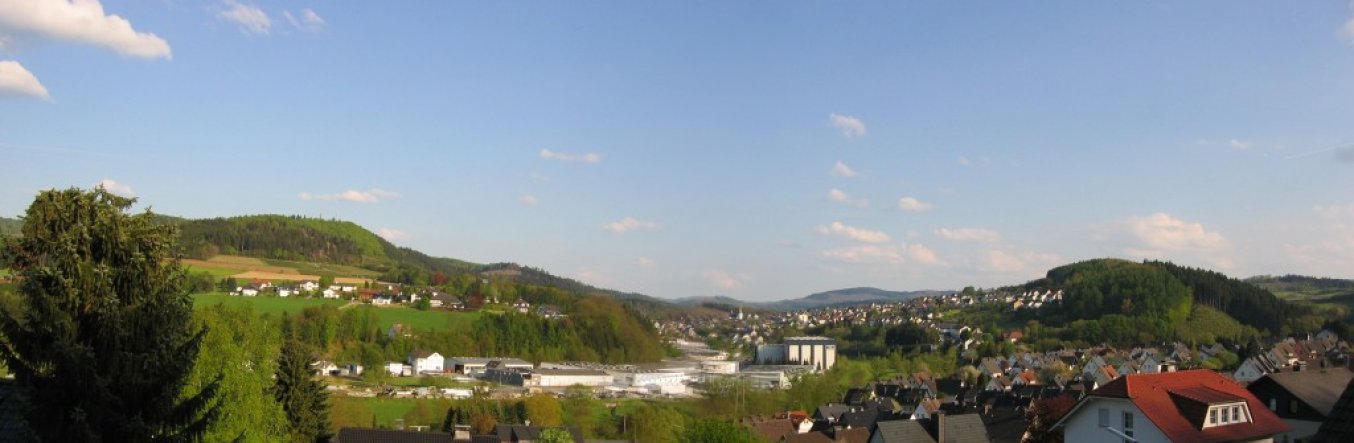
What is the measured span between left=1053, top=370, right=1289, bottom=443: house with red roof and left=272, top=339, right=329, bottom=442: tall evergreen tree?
23066 millimetres

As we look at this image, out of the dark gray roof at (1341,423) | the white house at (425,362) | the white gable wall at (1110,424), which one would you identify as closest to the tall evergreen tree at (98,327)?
the dark gray roof at (1341,423)

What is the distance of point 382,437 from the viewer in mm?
39469

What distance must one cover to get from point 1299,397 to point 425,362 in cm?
10398

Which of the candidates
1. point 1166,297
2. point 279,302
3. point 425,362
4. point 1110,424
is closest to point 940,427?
point 1110,424

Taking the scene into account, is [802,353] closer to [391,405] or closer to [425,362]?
[425,362]

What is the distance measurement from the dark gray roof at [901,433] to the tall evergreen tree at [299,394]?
19.4 metres

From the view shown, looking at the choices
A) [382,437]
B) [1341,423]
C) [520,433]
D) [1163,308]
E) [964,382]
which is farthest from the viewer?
[1163,308]

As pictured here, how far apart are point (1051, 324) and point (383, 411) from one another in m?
119

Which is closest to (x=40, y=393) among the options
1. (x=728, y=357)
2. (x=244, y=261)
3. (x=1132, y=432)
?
(x=1132, y=432)

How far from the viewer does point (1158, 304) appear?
480 ft

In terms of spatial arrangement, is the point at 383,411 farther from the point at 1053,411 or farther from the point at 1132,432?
the point at 1132,432

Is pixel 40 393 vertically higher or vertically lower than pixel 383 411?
higher

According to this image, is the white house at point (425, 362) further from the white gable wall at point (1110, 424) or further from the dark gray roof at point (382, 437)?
the white gable wall at point (1110, 424)

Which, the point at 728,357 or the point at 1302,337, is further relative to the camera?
the point at 728,357
